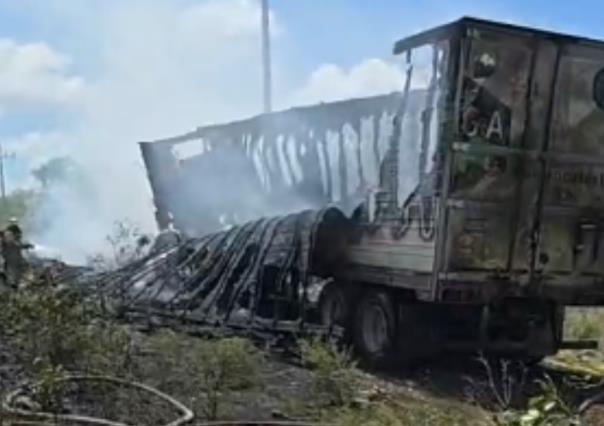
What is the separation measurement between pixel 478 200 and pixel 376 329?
6.99ft

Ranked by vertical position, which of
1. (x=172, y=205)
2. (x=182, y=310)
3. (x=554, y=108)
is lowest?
(x=182, y=310)

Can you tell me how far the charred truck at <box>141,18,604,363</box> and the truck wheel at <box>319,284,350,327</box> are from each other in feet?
0.09

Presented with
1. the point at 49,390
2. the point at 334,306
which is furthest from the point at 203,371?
the point at 334,306

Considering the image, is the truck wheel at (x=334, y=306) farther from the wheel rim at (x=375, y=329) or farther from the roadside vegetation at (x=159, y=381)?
the roadside vegetation at (x=159, y=381)

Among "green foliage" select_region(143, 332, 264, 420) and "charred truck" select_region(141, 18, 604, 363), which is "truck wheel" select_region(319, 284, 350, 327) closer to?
"charred truck" select_region(141, 18, 604, 363)

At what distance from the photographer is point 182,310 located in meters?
12.5

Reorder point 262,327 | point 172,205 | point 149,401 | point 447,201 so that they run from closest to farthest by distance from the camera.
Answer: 1. point 149,401
2. point 447,201
3. point 262,327
4. point 172,205

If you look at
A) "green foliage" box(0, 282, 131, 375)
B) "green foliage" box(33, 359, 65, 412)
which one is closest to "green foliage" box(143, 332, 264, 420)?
"green foliage" box(0, 282, 131, 375)

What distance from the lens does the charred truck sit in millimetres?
9539

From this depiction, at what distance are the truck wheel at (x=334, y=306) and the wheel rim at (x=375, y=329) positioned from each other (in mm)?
407

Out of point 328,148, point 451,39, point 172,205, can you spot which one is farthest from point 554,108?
point 172,205

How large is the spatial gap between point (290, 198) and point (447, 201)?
4.80 m

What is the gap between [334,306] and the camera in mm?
11859

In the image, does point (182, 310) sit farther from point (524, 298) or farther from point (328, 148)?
point (524, 298)
